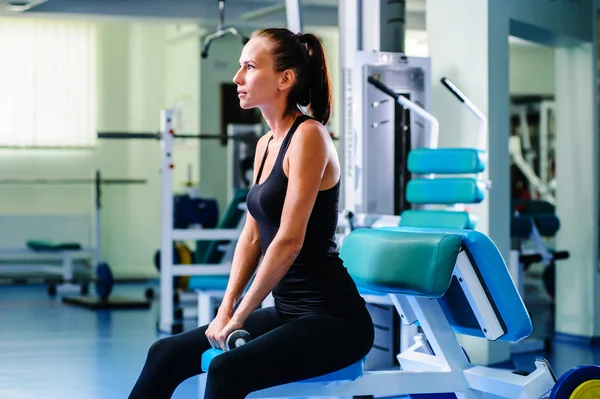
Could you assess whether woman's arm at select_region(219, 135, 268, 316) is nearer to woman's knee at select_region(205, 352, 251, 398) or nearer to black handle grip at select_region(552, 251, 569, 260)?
woman's knee at select_region(205, 352, 251, 398)

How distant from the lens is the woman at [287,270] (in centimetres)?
210

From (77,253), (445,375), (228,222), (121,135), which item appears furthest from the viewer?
(77,253)

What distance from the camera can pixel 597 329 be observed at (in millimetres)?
5684

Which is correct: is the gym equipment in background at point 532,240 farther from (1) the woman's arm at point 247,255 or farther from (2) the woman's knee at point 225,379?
(2) the woman's knee at point 225,379

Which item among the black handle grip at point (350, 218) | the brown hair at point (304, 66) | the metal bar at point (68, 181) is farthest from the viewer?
the metal bar at point (68, 181)

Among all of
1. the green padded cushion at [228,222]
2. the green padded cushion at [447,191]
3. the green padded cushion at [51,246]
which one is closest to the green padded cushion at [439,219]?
the green padded cushion at [447,191]

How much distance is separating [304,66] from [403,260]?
60 cm

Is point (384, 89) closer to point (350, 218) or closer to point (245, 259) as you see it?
point (350, 218)

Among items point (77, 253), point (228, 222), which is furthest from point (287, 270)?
point (77, 253)

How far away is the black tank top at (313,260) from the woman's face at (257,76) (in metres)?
0.10

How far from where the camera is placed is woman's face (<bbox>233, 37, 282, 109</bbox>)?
2.21 metres

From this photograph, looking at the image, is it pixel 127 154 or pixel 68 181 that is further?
pixel 127 154

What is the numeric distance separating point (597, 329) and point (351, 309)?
3917 mm

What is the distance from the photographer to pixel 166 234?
235 inches
